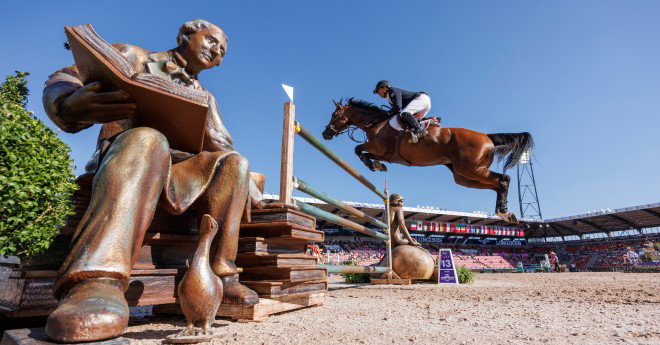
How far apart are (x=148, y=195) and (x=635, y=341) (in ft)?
5.17

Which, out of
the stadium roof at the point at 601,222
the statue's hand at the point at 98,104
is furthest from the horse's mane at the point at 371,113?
the stadium roof at the point at 601,222

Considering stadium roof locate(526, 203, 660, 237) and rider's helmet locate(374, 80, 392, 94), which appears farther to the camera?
stadium roof locate(526, 203, 660, 237)

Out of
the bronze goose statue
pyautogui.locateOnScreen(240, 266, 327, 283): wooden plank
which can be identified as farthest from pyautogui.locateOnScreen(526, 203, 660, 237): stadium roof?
the bronze goose statue

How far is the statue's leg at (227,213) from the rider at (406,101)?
3.74 m

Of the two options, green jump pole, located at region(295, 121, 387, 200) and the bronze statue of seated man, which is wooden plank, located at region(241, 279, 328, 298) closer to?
the bronze statue of seated man

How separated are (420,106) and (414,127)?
609 mm

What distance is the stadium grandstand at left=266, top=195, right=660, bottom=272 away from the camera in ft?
83.7

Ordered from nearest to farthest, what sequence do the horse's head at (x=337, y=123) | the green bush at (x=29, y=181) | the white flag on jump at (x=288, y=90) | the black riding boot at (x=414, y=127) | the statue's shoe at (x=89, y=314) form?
1. the statue's shoe at (x=89, y=314)
2. the green bush at (x=29, y=181)
3. the white flag on jump at (x=288, y=90)
4. the black riding boot at (x=414, y=127)
5. the horse's head at (x=337, y=123)

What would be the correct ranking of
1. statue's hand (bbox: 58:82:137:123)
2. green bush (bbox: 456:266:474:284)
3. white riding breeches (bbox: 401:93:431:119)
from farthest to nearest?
1. green bush (bbox: 456:266:474:284)
2. white riding breeches (bbox: 401:93:431:119)
3. statue's hand (bbox: 58:82:137:123)

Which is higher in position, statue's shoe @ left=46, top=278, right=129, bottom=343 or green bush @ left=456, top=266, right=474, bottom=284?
statue's shoe @ left=46, top=278, right=129, bottom=343

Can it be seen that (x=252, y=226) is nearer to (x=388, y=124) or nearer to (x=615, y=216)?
(x=388, y=124)

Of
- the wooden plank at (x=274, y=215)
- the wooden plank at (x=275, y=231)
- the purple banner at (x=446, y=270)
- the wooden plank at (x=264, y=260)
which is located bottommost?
the purple banner at (x=446, y=270)

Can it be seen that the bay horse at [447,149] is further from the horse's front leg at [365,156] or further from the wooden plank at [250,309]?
the wooden plank at [250,309]

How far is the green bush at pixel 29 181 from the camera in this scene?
91 centimetres
